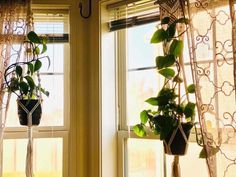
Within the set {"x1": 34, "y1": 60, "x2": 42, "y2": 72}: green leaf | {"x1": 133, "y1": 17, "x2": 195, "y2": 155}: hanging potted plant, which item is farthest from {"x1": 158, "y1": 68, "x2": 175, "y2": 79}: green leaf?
{"x1": 34, "y1": 60, "x2": 42, "y2": 72}: green leaf

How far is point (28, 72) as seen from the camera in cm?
200

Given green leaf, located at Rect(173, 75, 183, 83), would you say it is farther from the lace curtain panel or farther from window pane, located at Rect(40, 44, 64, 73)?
window pane, located at Rect(40, 44, 64, 73)

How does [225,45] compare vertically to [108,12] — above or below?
below

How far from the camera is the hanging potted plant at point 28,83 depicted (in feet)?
6.36

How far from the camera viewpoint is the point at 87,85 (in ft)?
6.97

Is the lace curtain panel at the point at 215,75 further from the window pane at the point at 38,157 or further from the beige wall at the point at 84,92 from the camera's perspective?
the window pane at the point at 38,157

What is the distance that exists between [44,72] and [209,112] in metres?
1.21

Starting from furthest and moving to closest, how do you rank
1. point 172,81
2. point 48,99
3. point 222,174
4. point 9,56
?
point 48,99
point 9,56
point 172,81
point 222,174

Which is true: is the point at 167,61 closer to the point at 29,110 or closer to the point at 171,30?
the point at 171,30

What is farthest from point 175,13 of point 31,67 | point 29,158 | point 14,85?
point 29,158

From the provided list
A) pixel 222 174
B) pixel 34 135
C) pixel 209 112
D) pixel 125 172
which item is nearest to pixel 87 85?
pixel 34 135

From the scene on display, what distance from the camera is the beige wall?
6.73 feet

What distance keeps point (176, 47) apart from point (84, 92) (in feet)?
2.72

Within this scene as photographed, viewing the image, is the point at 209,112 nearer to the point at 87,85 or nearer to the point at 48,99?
the point at 87,85
